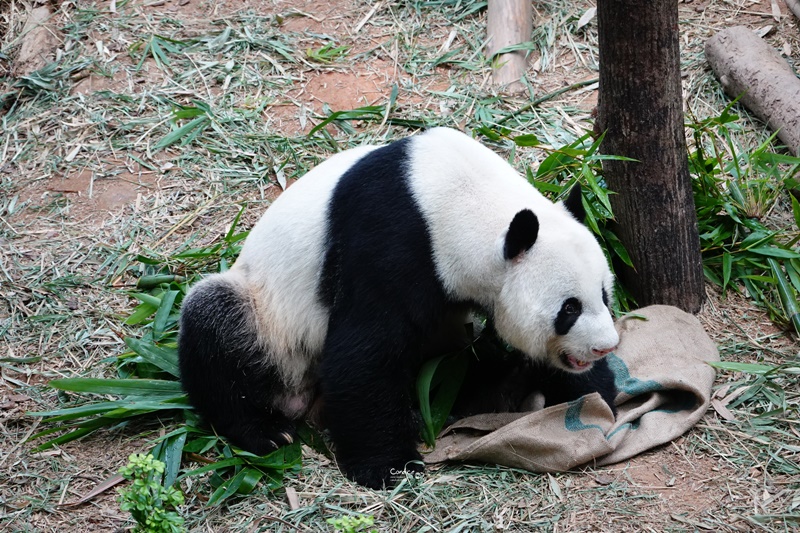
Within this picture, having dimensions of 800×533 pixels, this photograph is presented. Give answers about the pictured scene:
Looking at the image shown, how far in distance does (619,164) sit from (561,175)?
2.09ft

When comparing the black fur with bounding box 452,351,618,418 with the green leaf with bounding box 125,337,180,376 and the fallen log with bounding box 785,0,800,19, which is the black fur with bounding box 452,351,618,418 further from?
the fallen log with bounding box 785,0,800,19

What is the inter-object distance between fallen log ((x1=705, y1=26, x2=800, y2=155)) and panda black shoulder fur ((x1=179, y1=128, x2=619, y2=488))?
244 centimetres

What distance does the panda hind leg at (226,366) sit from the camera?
14.6 ft

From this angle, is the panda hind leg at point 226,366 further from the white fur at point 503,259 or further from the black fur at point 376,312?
the white fur at point 503,259

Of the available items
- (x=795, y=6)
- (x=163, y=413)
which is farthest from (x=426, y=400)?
(x=795, y=6)

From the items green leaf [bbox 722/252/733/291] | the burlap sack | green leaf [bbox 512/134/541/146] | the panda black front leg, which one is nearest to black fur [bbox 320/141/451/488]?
the panda black front leg

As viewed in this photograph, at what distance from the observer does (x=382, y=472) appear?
13.8ft

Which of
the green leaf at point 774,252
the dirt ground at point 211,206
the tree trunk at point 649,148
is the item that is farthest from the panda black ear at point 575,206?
the green leaf at point 774,252

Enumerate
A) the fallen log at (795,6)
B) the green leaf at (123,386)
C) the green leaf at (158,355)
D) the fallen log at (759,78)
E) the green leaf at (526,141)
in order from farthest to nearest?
the fallen log at (795,6), the fallen log at (759,78), the green leaf at (526,141), the green leaf at (158,355), the green leaf at (123,386)

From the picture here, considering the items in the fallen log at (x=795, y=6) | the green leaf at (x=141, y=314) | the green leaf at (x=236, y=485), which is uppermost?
the fallen log at (x=795, y=6)

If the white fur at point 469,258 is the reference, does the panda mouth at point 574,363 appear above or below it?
below

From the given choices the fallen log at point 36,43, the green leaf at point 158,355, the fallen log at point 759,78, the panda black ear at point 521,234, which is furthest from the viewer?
the fallen log at point 36,43

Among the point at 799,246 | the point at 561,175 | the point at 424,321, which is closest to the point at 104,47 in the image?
the point at 561,175

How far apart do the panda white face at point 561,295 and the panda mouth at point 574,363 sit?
16mm
